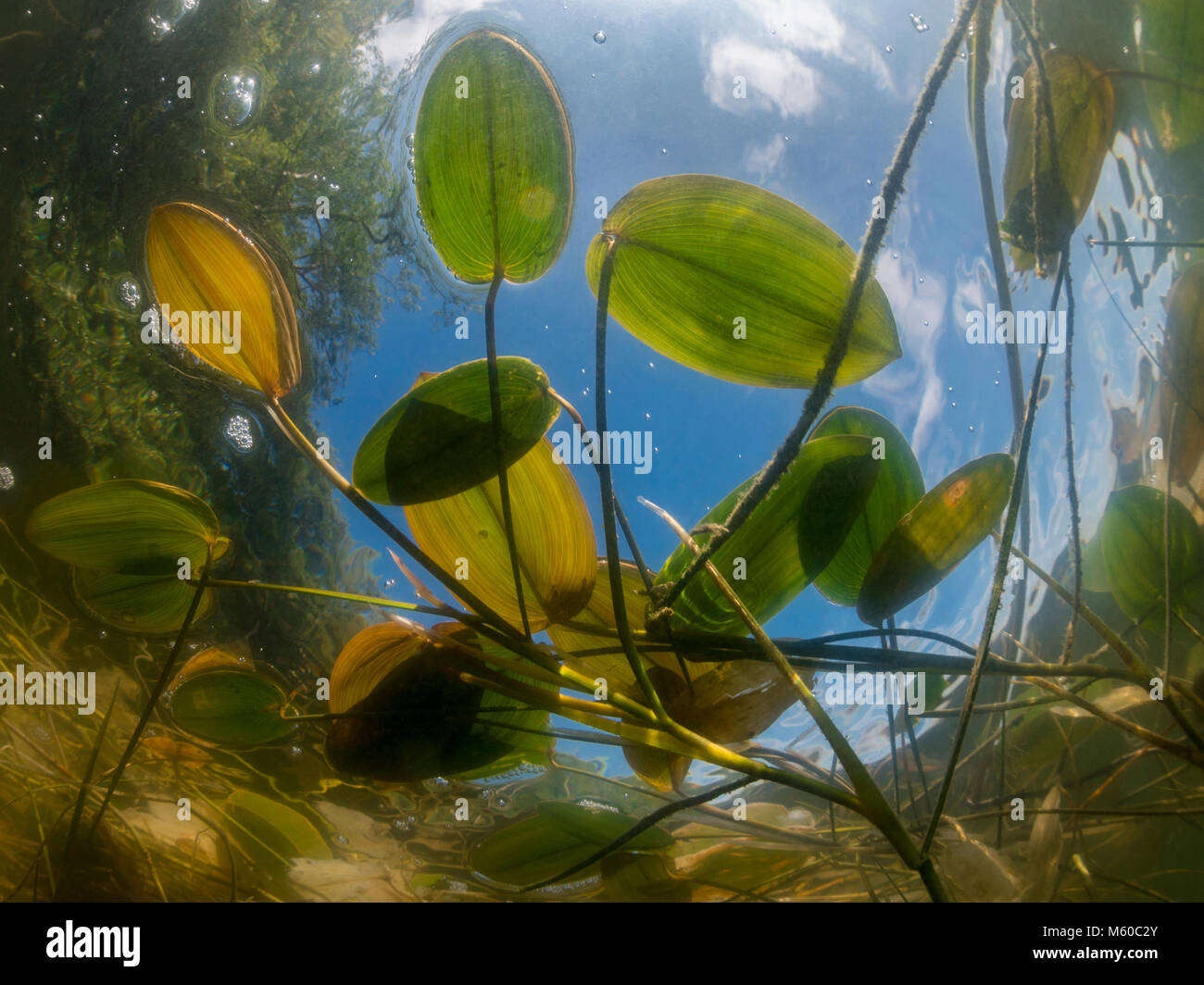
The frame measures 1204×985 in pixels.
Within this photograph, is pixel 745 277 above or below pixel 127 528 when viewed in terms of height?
above

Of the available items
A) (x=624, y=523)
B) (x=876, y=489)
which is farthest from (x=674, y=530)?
(x=876, y=489)

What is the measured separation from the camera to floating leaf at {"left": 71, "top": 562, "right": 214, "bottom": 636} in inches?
20.2

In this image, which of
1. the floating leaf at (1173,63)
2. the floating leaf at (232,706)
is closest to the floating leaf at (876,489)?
the floating leaf at (1173,63)

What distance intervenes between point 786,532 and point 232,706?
21.6 inches

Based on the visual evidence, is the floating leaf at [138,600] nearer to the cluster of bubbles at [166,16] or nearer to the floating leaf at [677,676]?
the floating leaf at [677,676]

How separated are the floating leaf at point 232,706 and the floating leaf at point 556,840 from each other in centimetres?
25

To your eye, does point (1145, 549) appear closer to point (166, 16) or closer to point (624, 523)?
point (624, 523)

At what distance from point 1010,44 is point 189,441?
0.88m

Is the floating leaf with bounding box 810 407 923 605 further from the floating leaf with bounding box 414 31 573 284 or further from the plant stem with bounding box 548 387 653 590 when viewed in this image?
the floating leaf with bounding box 414 31 573 284

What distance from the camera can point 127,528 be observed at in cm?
47

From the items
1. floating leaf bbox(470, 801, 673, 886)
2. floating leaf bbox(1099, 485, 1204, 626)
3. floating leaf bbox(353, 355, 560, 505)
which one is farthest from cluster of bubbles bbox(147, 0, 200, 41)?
floating leaf bbox(1099, 485, 1204, 626)

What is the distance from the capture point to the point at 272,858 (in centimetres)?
65
